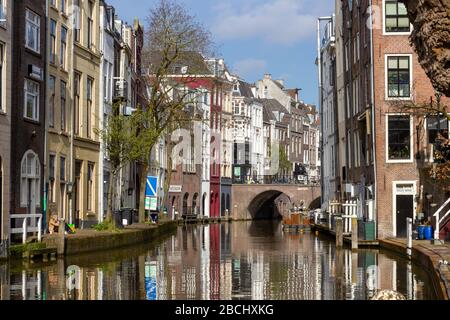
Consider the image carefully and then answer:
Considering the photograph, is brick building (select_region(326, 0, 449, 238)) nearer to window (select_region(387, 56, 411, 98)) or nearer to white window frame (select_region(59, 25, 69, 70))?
window (select_region(387, 56, 411, 98))

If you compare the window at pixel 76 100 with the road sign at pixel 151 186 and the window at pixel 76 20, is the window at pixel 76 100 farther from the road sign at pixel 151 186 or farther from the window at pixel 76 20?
the road sign at pixel 151 186

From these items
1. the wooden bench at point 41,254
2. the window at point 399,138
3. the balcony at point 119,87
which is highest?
the balcony at point 119,87

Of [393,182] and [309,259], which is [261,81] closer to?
[393,182]

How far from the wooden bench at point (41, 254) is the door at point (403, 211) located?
718 inches

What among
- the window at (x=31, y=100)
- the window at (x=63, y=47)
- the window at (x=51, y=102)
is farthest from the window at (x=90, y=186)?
the window at (x=31, y=100)

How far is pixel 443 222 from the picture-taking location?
1457 inches

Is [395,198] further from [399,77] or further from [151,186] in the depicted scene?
[151,186]

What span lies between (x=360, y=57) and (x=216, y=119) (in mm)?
56841

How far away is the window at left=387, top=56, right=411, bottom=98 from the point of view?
4241 centimetres

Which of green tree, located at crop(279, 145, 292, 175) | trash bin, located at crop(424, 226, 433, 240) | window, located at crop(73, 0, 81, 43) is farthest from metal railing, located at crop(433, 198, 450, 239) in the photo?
green tree, located at crop(279, 145, 292, 175)

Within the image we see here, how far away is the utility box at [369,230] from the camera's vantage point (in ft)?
132

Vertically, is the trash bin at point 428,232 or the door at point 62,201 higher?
the door at point 62,201

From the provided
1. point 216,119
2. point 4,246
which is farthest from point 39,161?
point 216,119

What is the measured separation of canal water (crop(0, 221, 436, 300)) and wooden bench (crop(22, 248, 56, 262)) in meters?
0.56
